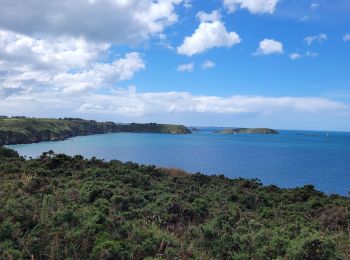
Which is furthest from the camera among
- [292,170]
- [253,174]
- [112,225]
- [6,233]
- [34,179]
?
[292,170]

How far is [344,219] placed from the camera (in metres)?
14.7

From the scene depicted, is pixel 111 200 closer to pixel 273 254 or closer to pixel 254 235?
pixel 254 235

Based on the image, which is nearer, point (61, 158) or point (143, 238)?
point (143, 238)

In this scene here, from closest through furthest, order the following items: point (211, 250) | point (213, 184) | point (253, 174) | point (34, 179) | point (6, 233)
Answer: point (6, 233)
point (211, 250)
point (34, 179)
point (213, 184)
point (253, 174)

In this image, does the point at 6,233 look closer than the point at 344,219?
Yes

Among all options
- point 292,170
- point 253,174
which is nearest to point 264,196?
point 253,174

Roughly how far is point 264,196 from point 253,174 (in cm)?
4114

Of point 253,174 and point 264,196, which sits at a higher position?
point 264,196

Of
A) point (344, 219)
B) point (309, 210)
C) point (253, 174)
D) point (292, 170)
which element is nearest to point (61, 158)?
point (309, 210)

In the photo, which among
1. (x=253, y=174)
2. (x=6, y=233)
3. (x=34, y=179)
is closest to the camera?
(x=6, y=233)

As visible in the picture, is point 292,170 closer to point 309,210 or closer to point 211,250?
point 309,210

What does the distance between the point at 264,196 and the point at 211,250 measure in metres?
11.7

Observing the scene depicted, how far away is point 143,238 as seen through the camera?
8.88 metres

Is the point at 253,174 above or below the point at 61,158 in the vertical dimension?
below
